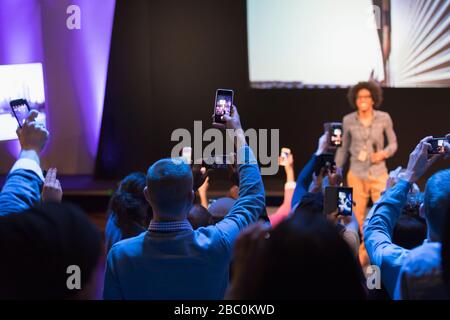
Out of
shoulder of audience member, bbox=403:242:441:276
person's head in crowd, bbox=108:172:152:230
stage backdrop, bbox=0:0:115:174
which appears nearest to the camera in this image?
shoulder of audience member, bbox=403:242:441:276

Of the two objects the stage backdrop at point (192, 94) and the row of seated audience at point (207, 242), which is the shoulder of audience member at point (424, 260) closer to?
the row of seated audience at point (207, 242)

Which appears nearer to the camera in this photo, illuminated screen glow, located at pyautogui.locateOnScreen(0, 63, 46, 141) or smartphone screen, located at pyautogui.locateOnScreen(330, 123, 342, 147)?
illuminated screen glow, located at pyautogui.locateOnScreen(0, 63, 46, 141)

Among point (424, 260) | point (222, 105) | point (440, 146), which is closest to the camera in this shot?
point (424, 260)

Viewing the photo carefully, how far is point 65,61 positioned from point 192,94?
1364 mm

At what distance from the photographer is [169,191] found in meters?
1.32

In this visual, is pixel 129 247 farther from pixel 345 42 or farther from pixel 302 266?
pixel 345 42

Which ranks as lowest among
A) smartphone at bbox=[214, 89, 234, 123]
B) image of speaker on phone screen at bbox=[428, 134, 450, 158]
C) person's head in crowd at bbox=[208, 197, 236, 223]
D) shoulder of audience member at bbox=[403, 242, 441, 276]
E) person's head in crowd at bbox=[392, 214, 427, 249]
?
person's head in crowd at bbox=[392, 214, 427, 249]

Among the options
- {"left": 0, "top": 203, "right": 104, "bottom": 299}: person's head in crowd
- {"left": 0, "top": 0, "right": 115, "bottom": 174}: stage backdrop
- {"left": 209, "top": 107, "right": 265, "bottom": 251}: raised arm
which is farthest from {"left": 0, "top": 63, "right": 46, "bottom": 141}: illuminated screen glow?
{"left": 0, "top": 0, "right": 115, "bottom": 174}: stage backdrop

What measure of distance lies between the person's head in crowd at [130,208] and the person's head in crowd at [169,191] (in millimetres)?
660

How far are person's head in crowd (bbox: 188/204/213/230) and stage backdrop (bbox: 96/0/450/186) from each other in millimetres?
3744

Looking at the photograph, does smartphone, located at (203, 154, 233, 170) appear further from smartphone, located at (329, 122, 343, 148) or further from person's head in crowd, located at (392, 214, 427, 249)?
smartphone, located at (329, 122, 343, 148)

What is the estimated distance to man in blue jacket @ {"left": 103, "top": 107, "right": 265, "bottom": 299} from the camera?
4.20ft

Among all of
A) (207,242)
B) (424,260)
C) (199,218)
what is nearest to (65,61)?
(199,218)
